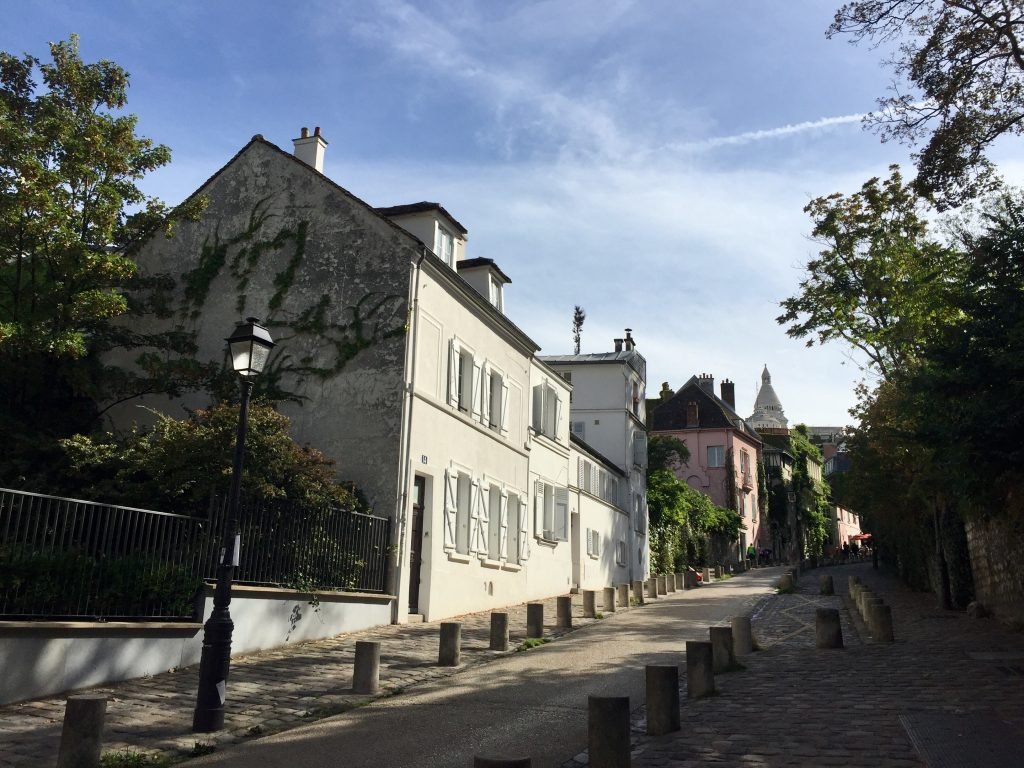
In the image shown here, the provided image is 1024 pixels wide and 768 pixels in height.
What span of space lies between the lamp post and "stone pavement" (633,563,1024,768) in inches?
153

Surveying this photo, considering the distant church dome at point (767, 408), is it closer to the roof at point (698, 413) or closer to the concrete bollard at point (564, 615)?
the roof at point (698, 413)

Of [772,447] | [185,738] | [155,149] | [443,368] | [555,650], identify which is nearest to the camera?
[185,738]

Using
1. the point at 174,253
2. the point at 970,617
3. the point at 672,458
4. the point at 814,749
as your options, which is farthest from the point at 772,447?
the point at 814,749

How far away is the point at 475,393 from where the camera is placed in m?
20.6

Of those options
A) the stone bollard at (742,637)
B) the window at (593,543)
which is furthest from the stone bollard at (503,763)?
the window at (593,543)

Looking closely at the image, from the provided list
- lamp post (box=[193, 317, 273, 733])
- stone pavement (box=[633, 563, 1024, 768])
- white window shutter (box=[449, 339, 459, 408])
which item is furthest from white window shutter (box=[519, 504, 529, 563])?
lamp post (box=[193, 317, 273, 733])

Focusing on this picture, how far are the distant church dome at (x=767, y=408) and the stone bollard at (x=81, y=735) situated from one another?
98.2 meters

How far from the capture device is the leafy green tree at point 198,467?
44.9 ft

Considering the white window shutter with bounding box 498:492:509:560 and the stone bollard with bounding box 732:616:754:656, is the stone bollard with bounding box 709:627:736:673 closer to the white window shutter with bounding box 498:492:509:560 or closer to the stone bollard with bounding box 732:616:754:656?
the stone bollard with bounding box 732:616:754:656

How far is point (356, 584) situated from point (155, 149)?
378 inches

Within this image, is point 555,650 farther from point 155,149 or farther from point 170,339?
point 155,149

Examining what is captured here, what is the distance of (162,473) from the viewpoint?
13938mm

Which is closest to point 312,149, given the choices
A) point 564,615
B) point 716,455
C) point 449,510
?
point 449,510

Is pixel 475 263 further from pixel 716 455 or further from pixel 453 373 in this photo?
pixel 716 455
